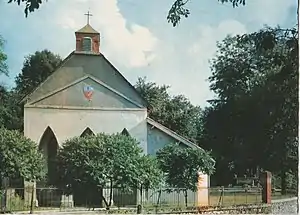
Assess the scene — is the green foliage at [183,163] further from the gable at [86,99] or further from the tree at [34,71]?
the tree at [34,71]

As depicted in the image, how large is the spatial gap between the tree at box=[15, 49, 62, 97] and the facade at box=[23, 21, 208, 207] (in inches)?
0.8

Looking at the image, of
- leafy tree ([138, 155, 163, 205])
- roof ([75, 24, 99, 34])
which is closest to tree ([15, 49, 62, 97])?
roof ([75, 24, 99, 34])

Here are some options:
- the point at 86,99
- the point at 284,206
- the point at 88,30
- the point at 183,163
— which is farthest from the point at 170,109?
the point at 284,206

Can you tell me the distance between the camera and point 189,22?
254cm

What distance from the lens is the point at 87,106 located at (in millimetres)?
2492

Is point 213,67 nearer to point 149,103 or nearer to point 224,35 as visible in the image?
point 224,35

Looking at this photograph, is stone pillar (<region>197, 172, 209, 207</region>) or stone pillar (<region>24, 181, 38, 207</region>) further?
stone pillar (<region>197, 172, 209, 207</region>)

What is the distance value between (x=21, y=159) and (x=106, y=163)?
1.03ft

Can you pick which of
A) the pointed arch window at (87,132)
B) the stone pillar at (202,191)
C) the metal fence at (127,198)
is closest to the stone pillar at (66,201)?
the metal fence at (127,198)

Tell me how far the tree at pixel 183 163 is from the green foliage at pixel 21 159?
453mm

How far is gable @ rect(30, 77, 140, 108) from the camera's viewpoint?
97.8 inches

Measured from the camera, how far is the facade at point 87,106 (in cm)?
246

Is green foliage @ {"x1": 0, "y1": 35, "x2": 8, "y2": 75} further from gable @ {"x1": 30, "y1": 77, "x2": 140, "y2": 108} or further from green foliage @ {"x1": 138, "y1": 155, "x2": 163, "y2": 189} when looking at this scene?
green foliage @ {"x1": 138, "y1": 155, "x2": 163, "y2": 189}

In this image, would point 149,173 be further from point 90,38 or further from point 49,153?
point 90,38
